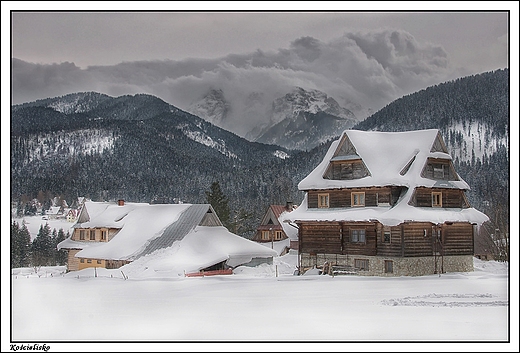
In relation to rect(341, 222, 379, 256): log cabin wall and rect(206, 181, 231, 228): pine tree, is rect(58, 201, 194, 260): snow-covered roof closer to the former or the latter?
rect(341, 222, 379, 256): log cabin wall

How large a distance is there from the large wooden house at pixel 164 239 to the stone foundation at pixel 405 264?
25.3 ft

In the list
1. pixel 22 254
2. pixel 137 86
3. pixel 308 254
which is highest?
pixel 137 86

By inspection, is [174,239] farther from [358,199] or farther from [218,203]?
[218,203]

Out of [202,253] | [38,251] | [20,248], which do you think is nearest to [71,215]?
[38,251]

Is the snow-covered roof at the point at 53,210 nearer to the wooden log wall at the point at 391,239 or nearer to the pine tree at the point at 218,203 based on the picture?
the pine tree at the point at 218,203

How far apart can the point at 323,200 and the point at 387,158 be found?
5.36m

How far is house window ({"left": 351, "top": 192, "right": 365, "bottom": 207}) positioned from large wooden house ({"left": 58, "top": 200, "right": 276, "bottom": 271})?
35.3ft

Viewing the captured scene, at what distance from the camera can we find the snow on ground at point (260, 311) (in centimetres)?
2102

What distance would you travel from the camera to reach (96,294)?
2919cm

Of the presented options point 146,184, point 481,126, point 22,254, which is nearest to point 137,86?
point 146,184

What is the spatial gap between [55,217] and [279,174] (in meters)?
60.4

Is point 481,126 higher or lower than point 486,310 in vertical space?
higher

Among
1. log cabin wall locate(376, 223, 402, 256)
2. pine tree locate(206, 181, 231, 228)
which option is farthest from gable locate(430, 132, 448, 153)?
pine tree locate(206, 181, 231, 228)

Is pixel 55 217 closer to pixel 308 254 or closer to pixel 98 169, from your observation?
pixel 98 169
